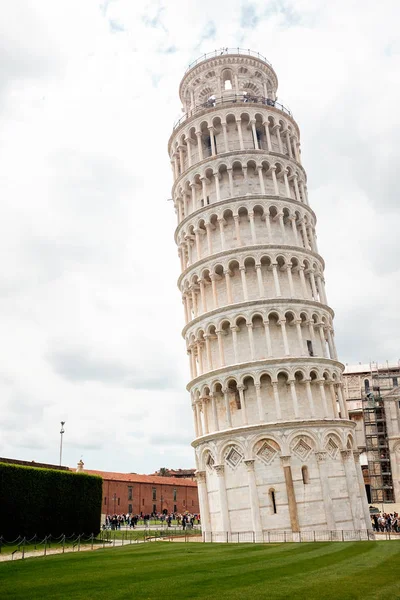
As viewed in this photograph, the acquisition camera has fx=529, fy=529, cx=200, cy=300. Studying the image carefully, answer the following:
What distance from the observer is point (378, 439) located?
7325cm

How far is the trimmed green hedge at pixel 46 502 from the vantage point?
3300cm

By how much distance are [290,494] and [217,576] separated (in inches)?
719

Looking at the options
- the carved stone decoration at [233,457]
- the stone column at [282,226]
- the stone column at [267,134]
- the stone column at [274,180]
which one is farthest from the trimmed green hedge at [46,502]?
the stone column at [267,134]

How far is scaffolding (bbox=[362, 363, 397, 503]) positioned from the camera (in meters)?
69.6

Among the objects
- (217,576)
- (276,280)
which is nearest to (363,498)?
(276,280)

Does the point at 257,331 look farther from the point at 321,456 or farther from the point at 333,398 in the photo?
the point at 321,456

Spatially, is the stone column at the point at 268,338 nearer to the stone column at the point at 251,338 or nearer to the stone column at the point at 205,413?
the stone column at the point at 251,338

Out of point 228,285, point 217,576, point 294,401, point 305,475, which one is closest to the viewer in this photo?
point 217,576

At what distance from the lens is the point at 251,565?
17.3 metres

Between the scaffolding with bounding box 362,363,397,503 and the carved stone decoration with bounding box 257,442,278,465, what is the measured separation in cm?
4222

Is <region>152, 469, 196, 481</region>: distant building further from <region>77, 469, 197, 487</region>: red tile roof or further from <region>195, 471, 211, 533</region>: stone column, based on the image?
<region>195, 471, 211, 533</region>: stone column

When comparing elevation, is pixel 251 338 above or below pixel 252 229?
below

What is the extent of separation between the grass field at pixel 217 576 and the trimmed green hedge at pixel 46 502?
509 inches

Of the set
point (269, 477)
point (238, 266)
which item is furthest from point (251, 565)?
point (238, 266)
